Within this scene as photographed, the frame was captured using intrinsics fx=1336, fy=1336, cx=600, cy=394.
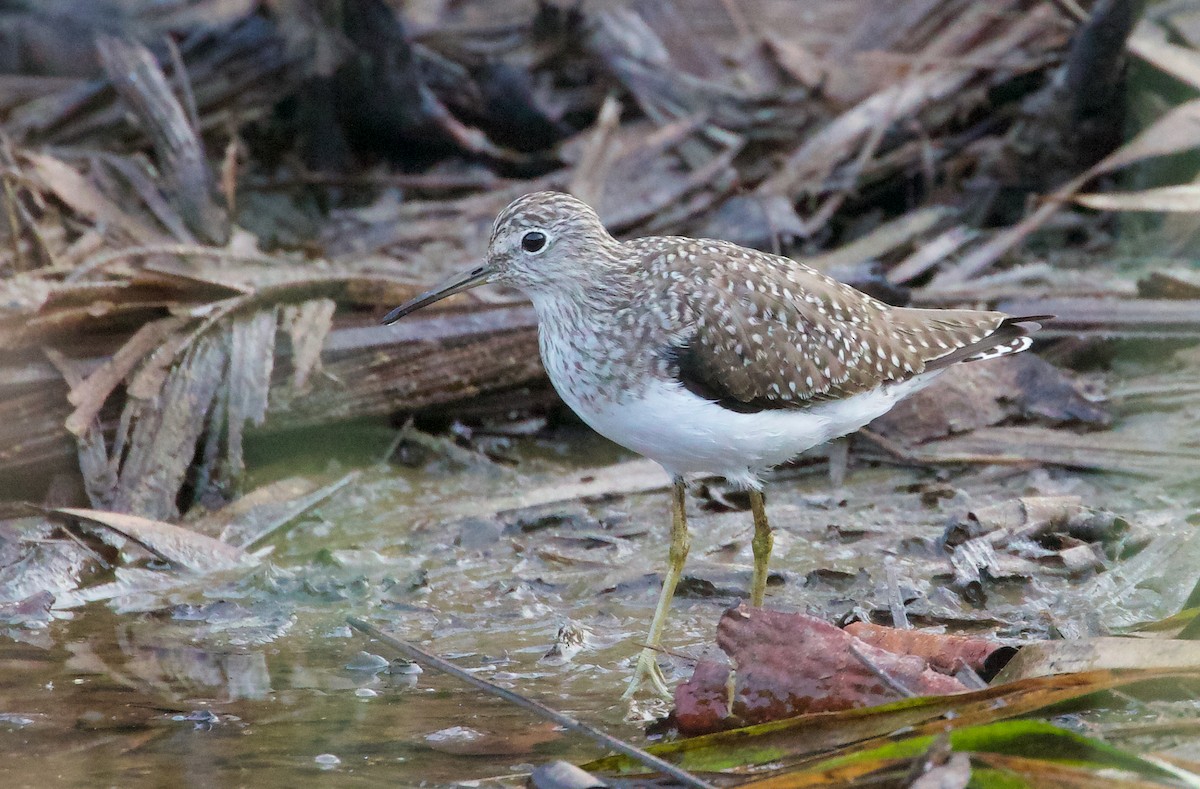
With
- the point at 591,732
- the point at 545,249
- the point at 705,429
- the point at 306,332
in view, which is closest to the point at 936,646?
the point at 705,429

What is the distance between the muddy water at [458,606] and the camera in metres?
4.57

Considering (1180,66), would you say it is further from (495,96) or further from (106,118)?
(106,118)

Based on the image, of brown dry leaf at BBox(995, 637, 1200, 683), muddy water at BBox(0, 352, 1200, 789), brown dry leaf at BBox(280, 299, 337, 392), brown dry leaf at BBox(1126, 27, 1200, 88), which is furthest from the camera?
brown dry leaf at BBox(1126, 27, 1200, 88)

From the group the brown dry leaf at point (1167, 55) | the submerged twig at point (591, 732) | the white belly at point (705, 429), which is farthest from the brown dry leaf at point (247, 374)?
the brown dry leaf at point (1167, 55)

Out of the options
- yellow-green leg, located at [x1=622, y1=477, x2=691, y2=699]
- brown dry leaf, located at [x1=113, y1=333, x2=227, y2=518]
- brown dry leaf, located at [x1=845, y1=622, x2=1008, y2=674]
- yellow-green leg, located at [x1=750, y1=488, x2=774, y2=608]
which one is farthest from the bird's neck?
brown dry leaf, located at [x1=113, y1=333, x2=227, y2=518]

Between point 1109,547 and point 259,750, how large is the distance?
3837 millimetres

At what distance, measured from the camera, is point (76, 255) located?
26.0 ft

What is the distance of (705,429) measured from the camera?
211 inches

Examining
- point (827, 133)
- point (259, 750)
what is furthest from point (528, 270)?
point (827, 133)

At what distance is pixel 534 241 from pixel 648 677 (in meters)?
2.04

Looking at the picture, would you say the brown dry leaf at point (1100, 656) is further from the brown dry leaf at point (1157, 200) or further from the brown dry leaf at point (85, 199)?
the brown dry leaf at point (85, 199)

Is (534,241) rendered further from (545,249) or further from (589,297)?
(589,297)

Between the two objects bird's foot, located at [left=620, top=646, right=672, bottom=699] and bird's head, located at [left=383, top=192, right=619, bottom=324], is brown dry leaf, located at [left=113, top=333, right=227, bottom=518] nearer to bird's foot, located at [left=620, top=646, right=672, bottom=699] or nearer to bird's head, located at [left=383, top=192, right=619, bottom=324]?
bird's head, located at [left=383, top=192, right=619, bottom=324]

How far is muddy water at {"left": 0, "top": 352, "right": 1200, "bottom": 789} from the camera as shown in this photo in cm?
457
